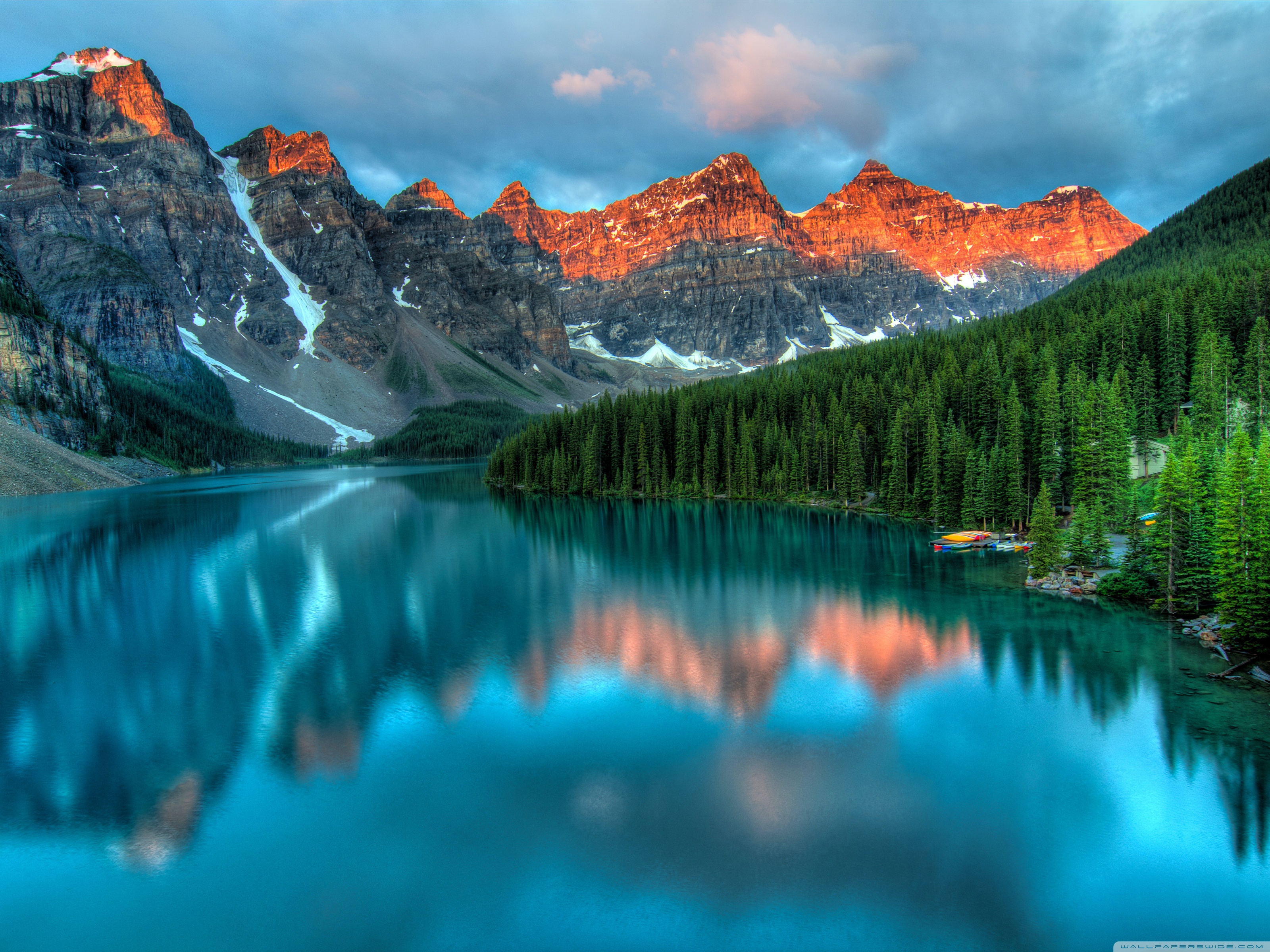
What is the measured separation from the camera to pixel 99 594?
4169 cm

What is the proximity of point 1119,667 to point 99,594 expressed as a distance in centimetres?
5163

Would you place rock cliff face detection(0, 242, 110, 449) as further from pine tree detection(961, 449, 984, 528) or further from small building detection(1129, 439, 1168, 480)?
small building detection(1129, 439, 1168, 480)

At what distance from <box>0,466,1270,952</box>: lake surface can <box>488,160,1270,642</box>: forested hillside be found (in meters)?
10.6

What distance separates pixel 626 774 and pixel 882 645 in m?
15.3

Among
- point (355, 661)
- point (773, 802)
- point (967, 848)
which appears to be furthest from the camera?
point (355, 661)

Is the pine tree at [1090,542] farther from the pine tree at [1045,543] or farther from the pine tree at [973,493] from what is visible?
the pine tree at [973,493]

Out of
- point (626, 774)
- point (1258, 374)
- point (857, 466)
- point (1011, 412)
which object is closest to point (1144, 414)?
point (1258, 374)

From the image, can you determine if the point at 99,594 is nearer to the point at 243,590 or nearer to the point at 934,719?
the point at 243,590

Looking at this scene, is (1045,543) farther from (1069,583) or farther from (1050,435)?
(1050,435)

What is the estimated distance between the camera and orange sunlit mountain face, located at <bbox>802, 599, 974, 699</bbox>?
1025 inches

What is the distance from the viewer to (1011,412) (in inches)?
2378

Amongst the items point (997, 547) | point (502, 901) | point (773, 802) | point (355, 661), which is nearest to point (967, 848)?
point (773, 802)

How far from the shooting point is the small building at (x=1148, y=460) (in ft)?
185

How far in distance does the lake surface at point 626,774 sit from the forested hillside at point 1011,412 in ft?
34.8
